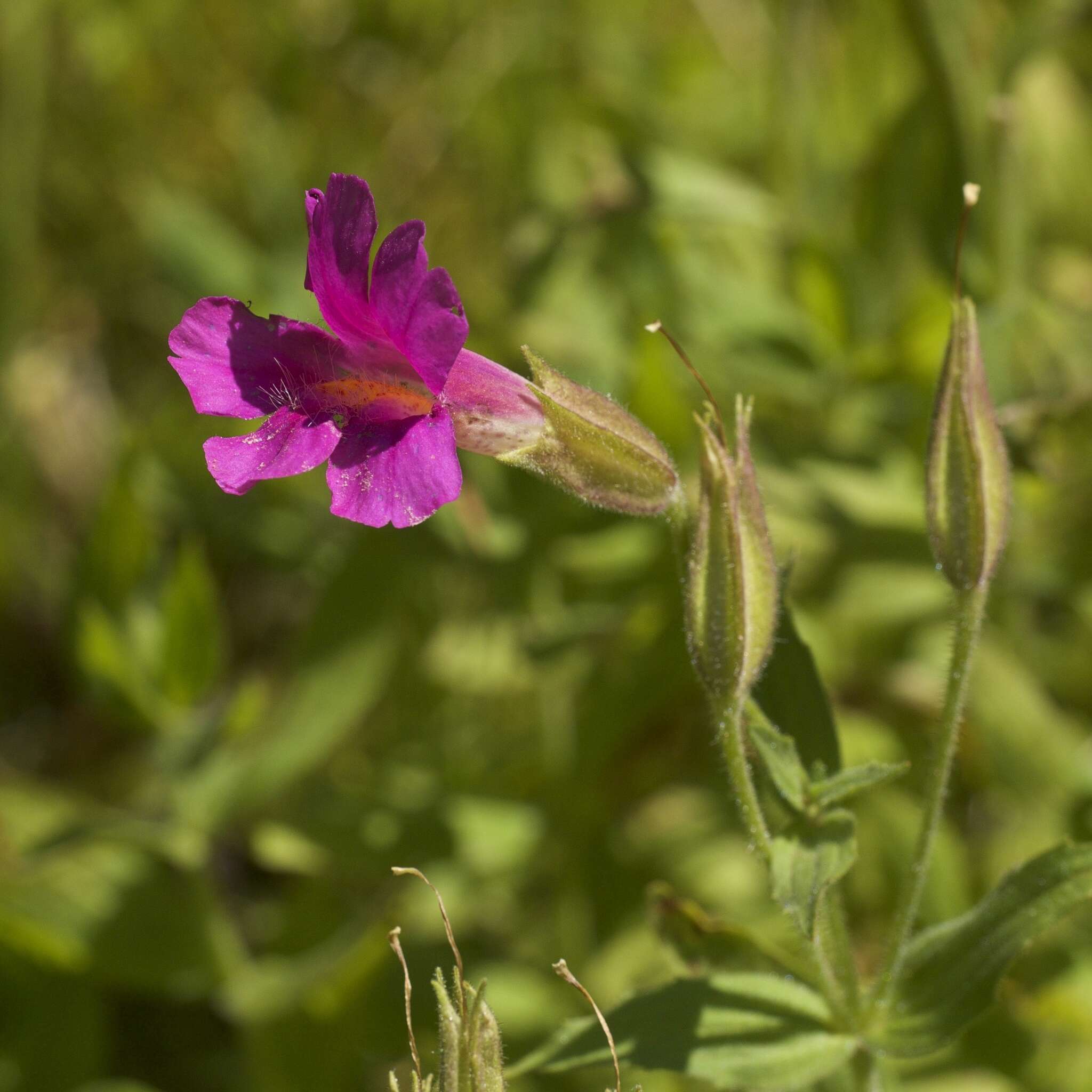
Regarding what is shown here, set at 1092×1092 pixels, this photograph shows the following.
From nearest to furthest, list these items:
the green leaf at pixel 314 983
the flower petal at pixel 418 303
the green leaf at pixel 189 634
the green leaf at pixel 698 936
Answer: the flower petal at pixel 418 303
the green leaf at pixel 698 936
the green leaf at pixel 314 983
the green leaf at pixel 189 634

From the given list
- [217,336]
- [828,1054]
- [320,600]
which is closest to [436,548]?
[320,600]

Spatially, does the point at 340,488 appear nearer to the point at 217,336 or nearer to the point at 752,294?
the point at 217,336

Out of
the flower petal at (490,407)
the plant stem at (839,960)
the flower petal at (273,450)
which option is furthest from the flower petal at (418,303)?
the plant stem at (839,960)

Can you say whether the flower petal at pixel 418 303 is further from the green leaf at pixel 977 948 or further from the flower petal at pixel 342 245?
the green leaf at pixel 977 948

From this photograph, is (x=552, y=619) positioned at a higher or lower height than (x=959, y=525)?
lower

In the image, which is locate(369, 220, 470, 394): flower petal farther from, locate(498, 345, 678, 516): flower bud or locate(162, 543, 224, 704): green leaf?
locate(162, 543, 224, 704): green leaf

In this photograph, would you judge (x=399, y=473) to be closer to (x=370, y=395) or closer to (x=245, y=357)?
(x=370, y=395)

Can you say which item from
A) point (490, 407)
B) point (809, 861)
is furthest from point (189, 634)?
point (809, 861)
